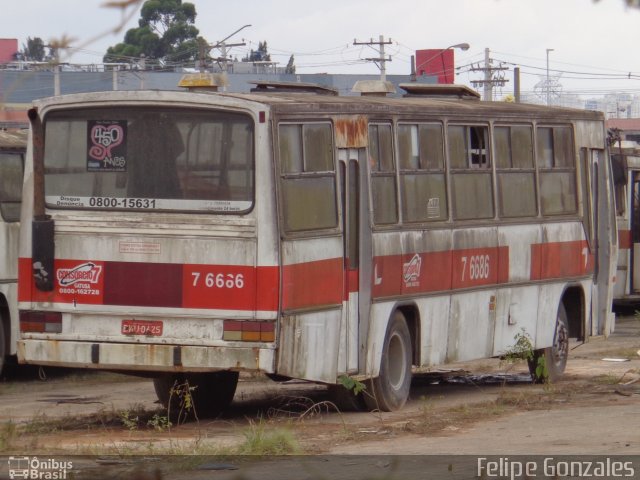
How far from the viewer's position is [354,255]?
36.4ft

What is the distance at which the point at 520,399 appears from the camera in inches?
468

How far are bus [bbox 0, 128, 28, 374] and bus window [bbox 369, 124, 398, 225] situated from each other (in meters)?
4.87

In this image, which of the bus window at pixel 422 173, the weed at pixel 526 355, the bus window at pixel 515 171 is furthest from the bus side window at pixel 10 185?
the weed at pixel 526 355

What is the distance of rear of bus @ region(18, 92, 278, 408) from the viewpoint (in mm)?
9984

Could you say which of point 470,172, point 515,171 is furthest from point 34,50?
point 515,171

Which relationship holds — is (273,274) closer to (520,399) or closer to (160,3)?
(520,399)

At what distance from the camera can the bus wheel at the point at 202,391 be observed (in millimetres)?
11578

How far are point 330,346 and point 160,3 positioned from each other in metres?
7.95

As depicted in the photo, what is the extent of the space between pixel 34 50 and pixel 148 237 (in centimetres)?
773

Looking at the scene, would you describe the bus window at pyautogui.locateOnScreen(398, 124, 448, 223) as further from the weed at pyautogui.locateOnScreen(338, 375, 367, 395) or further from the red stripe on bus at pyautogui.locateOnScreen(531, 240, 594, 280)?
the red stripe on bus at pyautogui.locateOnScreen(531, 240, 594, 280)

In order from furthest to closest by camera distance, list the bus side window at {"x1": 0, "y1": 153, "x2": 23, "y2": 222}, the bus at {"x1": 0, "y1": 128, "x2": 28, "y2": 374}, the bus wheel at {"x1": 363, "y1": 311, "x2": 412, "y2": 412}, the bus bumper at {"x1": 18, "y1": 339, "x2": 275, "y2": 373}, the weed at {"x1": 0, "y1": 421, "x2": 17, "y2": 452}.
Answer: the bus side window at {"x1": 0, "y1": 153, "x2": 23, "y2": 222} → the bus at {"x1": 0, "y1": 128, "x2": 28, "y2": 374} → the bus wheel at {"x1": 363, "y1": 311, "x2": 412, "y2": 412} → the bus bumper at {"x1": 18, "y1": 339, "x2": 275, "y2": 373} → the weed at {"x1": 0, "y1": 421, "x2": 17, "y2": 452}

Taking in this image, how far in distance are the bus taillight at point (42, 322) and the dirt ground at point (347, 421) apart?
731 millimetres

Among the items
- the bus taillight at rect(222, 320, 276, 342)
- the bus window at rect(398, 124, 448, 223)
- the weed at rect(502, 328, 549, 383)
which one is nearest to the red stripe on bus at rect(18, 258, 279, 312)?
the bus taillight at rect(222, 320, 276, 342)

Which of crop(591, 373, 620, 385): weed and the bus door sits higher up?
the bus door
